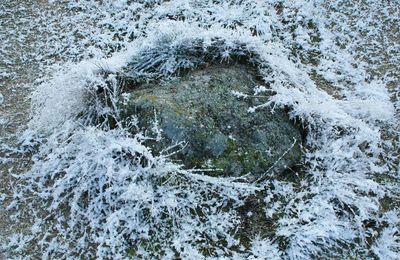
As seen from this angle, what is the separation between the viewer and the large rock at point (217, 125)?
363 cm

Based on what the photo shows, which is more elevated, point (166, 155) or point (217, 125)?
point (217, 125)

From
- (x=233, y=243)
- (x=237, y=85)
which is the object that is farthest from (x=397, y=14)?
(x=233, y=243)

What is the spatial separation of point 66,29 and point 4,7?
3.01 feet

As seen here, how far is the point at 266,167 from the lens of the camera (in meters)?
3.67

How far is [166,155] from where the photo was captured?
3.53 metres

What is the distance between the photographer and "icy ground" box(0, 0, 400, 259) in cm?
335

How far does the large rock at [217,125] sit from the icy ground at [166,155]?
11cm

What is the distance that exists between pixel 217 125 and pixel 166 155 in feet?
1.72

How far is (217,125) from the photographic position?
3.75m

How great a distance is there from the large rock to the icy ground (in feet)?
0.38

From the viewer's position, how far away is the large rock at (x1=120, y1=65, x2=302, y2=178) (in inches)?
143

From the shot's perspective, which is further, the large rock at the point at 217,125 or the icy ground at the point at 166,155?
the large rock at the point at 217,125

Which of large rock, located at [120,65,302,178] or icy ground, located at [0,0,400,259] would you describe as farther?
large rock, located at [120,65,302,178]

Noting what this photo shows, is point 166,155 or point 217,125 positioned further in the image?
point 217,125
